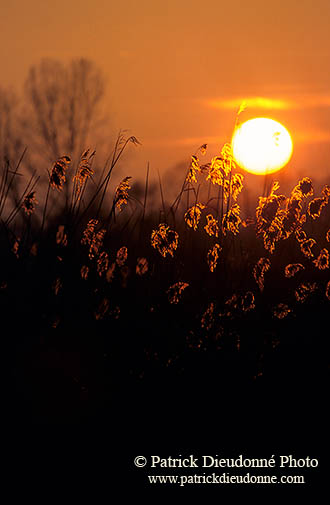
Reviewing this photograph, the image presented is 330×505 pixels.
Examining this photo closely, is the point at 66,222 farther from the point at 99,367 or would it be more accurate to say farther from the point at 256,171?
the point at 256,171

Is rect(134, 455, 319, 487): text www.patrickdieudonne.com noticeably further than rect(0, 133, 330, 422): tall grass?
No

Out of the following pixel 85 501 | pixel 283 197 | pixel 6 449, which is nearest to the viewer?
pixel 85 501

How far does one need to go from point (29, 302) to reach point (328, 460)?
6.21 ft

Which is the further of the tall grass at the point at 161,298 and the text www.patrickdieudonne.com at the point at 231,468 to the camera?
the tall grass at the point at 161,298

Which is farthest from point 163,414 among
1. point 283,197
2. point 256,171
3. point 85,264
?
point 256,171

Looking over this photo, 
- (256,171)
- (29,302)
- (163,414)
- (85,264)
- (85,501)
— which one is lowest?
(85,501)

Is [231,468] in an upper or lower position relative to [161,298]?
lower

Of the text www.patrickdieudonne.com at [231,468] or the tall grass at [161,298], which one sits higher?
the tall grass at [161,298]

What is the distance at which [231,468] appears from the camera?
3723mm

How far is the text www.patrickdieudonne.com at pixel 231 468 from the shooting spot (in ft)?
12.0

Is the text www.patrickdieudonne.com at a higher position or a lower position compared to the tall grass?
lower

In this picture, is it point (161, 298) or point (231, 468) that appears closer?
point (231, 468)

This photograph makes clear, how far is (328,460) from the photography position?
3.84 m

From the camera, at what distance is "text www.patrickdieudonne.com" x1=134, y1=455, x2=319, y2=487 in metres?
3.64
